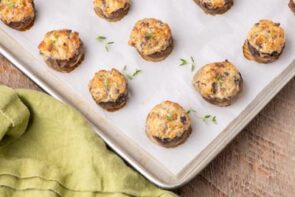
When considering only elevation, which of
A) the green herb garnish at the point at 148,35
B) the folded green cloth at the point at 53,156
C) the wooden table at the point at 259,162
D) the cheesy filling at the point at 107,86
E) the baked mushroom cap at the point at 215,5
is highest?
the baked mushroom cap at the point at 215,5

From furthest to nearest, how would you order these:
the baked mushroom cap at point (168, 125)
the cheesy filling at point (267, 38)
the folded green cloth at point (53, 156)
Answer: the cheesy filling at point (267, 38)
the baked mushroom cap at point (168, 125)
the folded green cloth at point (53, 156)

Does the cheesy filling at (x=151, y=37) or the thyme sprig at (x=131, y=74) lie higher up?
the cheesy filling at (x=151, y=37)

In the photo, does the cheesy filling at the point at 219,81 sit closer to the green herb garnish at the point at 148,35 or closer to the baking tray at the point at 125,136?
the baking tray at the point at 125,136

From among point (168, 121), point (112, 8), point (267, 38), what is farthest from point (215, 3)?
point (168, 121)

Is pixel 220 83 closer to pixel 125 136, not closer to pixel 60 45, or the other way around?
pixel 125 136

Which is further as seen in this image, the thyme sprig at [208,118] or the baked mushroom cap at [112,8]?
the baked mushroom cap at [112,8]

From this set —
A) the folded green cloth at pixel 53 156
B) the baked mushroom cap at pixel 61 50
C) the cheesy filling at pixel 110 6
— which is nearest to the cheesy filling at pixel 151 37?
the cheesy filling at pixel 110 6

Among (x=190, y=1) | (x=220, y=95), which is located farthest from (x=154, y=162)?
(x=190, y=1)
